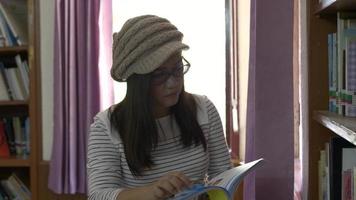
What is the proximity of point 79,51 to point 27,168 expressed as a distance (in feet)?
2.54

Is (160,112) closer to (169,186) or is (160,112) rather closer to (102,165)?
(102,165)

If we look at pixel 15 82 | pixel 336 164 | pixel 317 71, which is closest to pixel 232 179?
pixel 336 164

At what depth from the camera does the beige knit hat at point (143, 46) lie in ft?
3.36

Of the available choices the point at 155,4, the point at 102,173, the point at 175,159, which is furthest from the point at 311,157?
the point at 155,4

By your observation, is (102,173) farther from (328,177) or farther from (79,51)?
(79,51)

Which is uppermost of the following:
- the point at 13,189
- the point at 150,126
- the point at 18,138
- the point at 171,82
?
the point at 171,82

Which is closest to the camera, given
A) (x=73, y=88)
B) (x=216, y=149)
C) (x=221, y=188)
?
(x=221, y=188)

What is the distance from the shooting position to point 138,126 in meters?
1.11

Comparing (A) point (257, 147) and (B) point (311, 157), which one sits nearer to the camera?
(B) point (311, 157)

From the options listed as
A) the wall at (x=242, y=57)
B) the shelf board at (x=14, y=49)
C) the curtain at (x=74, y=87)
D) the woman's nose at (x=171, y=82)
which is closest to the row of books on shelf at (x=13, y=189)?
the curtain at (x=74, y=87)

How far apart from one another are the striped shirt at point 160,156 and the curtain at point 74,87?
3.04ft

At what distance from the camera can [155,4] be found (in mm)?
2229

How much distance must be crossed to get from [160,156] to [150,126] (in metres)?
0.08

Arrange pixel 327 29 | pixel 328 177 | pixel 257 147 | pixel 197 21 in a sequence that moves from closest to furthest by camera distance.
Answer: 1. pixel 328 177
2. pixel 327 29
3. pixel 257 147
4. pixel 197 21
